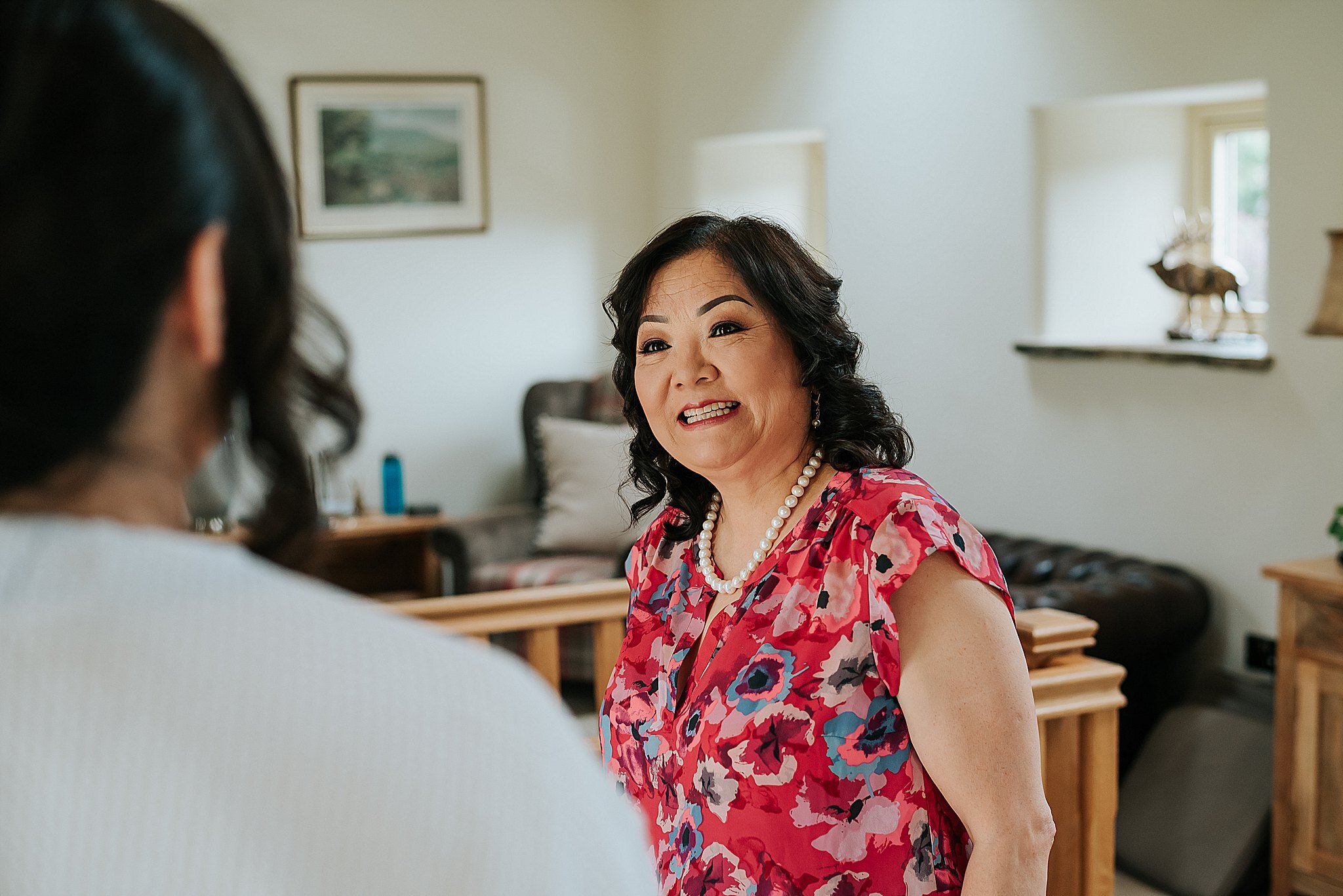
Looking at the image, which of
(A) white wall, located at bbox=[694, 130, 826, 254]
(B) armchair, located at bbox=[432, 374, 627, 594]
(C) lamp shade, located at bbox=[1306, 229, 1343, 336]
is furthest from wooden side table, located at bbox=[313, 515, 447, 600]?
(C) lamp shade, located at bbox=[1306, 229, 1343, 336]

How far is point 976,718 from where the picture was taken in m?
1.30

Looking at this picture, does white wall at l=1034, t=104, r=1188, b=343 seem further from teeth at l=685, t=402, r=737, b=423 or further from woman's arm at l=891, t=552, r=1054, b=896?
woman's arm at l=891, t=552, r=1054, b=896

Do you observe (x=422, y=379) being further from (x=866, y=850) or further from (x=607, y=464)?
(x=866, y=850)

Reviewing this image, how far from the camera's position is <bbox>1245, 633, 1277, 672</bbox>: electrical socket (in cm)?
360

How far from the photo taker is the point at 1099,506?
408 centimetres

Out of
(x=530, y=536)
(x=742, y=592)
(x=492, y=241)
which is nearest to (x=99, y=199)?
(x=742, y=592)

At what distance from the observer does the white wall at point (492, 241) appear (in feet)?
18.2

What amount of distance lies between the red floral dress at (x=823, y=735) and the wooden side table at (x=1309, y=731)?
196 cm

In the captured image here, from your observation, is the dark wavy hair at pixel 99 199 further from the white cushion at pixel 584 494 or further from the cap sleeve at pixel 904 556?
the white cushion at pixel 584 494

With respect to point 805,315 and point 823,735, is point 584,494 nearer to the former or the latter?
point 805,315

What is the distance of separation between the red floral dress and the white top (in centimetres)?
89

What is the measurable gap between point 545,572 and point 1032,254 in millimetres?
2030

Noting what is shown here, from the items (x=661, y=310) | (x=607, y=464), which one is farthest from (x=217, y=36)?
(x=607, y=464)

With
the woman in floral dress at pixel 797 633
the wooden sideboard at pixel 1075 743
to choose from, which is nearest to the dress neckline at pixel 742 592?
the woman in floral dress at pixel 797 633
